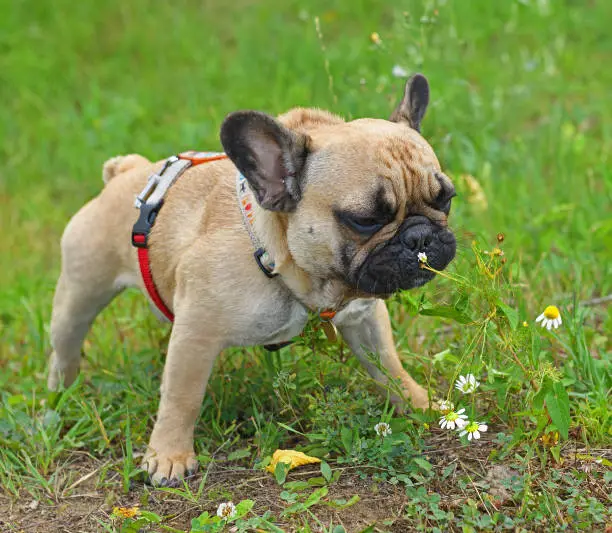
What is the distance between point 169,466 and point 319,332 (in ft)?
2.81

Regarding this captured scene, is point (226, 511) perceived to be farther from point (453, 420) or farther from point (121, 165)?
point (121, 165)

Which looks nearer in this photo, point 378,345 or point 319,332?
point 319,332

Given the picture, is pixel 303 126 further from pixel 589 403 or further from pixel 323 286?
pixel 589 403

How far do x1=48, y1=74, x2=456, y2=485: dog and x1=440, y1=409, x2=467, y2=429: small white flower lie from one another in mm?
360

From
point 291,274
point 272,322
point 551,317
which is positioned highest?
point 291,274

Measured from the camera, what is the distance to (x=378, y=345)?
4027 millimetres

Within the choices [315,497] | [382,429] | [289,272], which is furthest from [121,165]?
[315,497]

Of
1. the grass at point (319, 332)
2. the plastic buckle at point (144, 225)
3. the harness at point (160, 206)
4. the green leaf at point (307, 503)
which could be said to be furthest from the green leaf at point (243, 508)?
the plastic buckle at point (144, 225)

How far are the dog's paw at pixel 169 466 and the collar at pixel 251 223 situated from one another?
92 cm

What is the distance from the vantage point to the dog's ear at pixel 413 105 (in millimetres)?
3900

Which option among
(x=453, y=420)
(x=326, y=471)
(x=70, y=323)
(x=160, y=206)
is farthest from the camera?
(x=70, y=323)

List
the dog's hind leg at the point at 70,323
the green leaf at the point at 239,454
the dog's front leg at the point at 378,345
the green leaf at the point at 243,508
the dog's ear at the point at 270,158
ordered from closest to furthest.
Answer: the green leaf at the point at 243,508 → the dog's ear at the point at 270,158 → the green leaf at the point at 239,454 → the dog's front leg at the point at 378,345 → the dog's hind leg at the point at 70,323

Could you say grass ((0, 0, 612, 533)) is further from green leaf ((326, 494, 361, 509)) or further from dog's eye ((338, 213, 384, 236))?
dog's eye ((338, 213, 384, 236))

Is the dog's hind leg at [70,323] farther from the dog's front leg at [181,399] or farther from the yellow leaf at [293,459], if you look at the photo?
the yellow leaf at [293,459]
